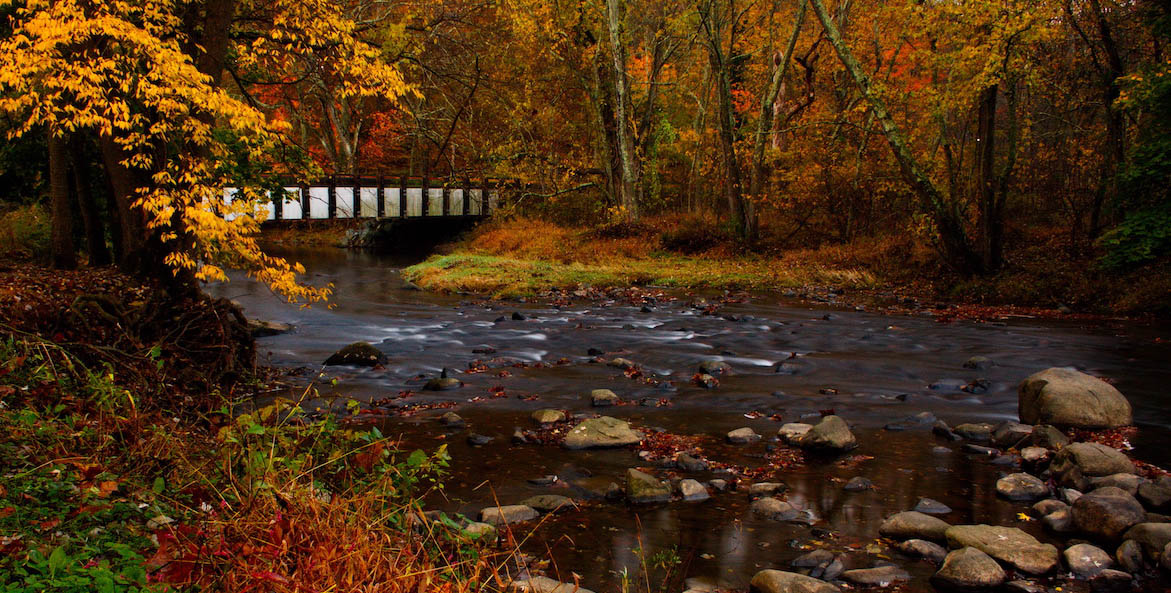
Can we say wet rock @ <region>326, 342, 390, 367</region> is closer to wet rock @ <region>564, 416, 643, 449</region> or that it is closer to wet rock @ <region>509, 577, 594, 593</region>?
wet rock @ <region>564, 416, 643, 449</region>

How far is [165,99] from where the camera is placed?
8.13 meters

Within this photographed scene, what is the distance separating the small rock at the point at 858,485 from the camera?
6.86m

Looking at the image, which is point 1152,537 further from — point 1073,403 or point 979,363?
point 979,363

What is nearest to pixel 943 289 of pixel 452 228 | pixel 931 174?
pixel 931 174

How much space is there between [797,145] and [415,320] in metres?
15.6

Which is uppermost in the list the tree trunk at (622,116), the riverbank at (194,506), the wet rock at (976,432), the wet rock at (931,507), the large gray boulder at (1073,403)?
the tree trunk at (622,116)

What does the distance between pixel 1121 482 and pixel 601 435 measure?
4485mm

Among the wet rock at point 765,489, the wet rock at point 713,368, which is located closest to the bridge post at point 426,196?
the wet rock at point 713,368

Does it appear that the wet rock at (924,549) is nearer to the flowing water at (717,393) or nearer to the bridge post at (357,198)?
the flowing water at (717,393)

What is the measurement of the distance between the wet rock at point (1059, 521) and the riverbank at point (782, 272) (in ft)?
39.8

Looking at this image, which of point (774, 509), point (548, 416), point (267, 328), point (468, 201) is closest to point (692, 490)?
point (774, 509)

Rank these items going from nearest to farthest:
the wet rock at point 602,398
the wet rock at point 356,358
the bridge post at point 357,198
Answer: the wet rock at point 602,398 → the wet rock at point 356,358 → the bridge post at point 357,198

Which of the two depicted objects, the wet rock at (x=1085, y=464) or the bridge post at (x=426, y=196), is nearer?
the wet rock at (x=1085, y=464)

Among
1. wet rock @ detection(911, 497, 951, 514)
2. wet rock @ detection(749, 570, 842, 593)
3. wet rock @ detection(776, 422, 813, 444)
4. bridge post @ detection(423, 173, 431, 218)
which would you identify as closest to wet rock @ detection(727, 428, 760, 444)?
wet rock @ detection(776, 422, 813, 444)
